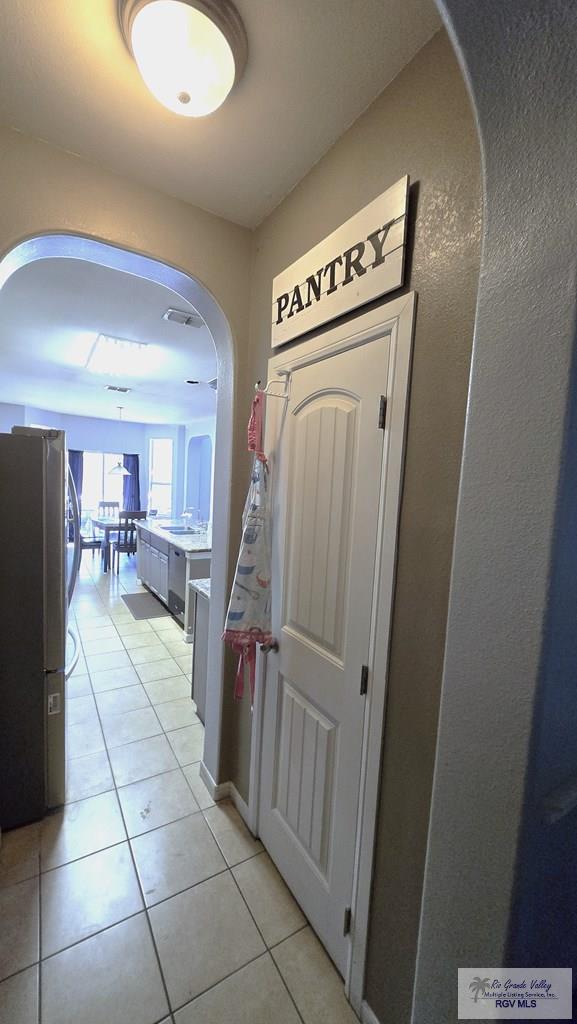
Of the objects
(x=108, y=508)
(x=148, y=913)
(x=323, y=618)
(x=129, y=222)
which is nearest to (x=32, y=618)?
(x=148, y=913)

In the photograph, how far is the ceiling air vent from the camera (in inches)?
100

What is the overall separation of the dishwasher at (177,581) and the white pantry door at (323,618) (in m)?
2.62

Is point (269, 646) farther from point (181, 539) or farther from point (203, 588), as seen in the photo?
point (181, 539)

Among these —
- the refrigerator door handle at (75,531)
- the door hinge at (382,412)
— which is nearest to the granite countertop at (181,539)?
the refrigerator door handle at (75,531)

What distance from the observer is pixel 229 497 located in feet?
5.77

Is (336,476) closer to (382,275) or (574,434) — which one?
(382,275)

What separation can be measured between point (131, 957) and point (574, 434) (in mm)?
1939

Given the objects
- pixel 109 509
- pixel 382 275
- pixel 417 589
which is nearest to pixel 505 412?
pixel 417 589

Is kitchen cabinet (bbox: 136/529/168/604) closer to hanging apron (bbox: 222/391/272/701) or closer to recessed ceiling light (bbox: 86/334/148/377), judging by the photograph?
recessed ceiling light (bbox: 86/334/148/377)

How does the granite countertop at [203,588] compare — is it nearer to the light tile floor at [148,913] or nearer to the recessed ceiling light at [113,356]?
the light tile floor at [148,913]

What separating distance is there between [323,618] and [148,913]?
1.27 metres

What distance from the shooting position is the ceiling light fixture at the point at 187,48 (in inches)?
34.7

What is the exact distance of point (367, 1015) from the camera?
1.08 m

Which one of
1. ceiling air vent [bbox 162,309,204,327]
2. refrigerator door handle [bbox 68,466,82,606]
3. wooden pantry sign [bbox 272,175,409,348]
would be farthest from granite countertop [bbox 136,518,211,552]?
wooden pantry sign [bbox 272,175,409,348]
